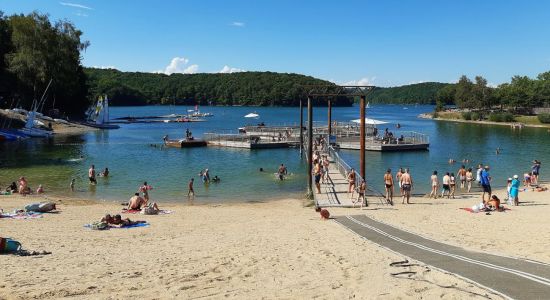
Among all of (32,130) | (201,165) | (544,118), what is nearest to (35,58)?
(32,130)

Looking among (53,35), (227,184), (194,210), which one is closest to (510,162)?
(227,184)

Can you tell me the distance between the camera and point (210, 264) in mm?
10773

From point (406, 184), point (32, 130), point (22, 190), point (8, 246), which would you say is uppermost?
point (32, 130)

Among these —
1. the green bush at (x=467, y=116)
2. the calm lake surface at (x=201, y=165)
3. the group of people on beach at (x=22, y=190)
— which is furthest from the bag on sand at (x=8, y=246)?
the green bush at (x=467, y=116)

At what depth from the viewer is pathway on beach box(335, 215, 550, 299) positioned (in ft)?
25.8

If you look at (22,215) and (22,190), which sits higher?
(22,215)

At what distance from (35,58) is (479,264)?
241 ft

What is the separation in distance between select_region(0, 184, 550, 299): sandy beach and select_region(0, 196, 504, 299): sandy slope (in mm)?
24

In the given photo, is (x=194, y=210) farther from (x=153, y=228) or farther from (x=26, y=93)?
(x=26, y=93)

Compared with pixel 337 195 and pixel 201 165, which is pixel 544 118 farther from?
pixel 337 195

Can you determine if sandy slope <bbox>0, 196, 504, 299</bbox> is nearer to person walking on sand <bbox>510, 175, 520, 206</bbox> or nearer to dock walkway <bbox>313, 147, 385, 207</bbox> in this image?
dock walkway <bbox>313, 147, 385, 207</bbox>

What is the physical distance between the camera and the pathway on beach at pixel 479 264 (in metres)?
7.87

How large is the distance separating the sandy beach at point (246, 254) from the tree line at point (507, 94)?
108 m

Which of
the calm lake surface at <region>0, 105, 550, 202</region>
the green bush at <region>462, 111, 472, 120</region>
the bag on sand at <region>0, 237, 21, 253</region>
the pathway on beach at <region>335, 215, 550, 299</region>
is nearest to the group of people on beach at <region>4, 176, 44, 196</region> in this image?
the calm lake surface at <region>0, 105, 550, 202</region>
